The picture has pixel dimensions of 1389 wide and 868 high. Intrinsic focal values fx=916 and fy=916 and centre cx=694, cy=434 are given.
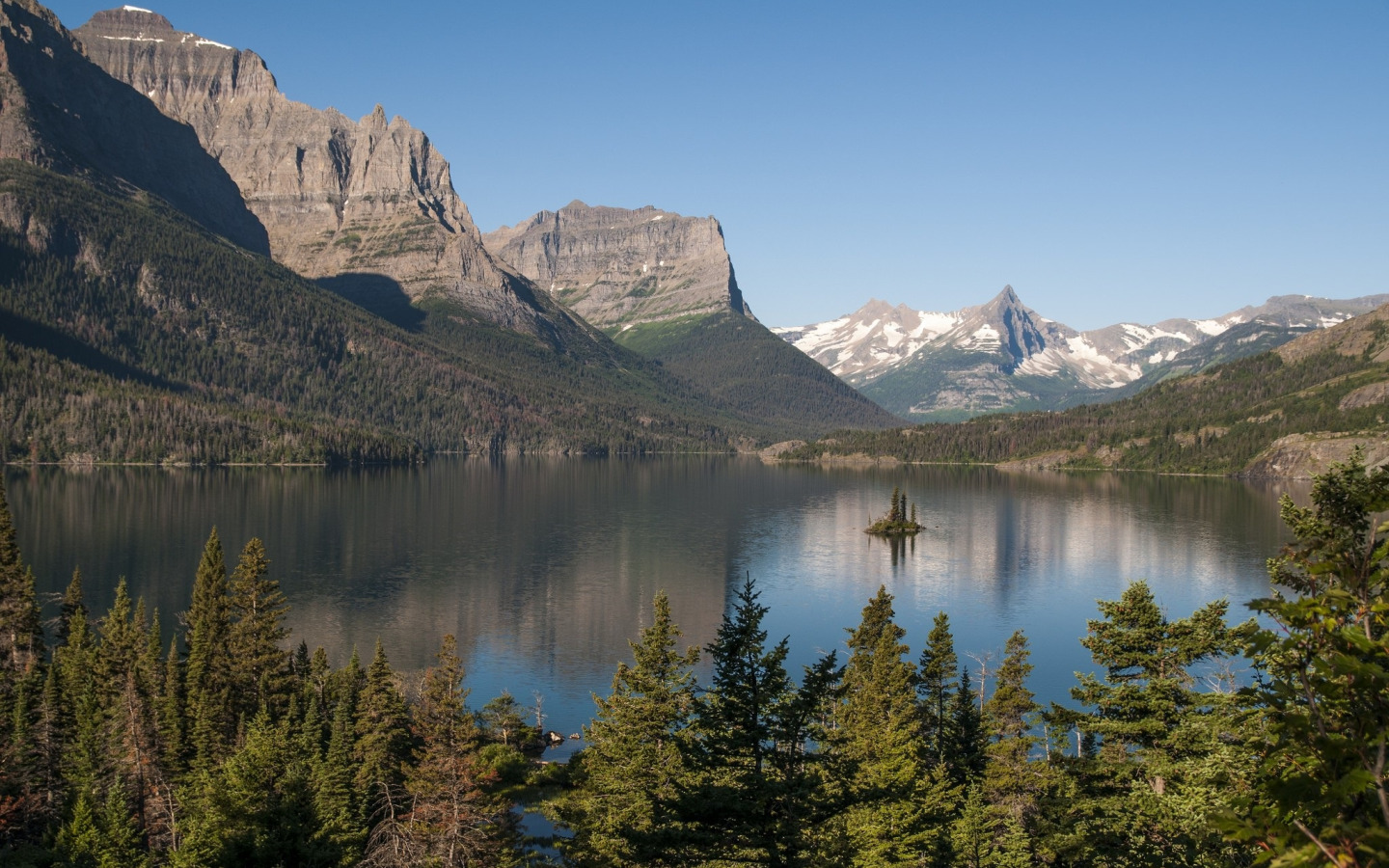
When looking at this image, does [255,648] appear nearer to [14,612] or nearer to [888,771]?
[14,612]

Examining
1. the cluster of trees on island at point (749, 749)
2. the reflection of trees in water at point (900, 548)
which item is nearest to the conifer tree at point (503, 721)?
the cluster of trees on island at point (749, 749)


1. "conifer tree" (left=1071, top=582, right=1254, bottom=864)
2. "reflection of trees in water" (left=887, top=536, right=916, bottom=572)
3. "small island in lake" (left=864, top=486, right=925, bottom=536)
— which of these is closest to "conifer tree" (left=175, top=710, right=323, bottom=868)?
"conifer tree" (left=1071, top=582, right=1254, bottom=864)

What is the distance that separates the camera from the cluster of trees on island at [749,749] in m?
9.11

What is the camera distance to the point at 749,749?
24.3 meters

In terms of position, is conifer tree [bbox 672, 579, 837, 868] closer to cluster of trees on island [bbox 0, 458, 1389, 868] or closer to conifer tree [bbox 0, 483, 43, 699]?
cluster of trees on island [bbox 0, 458, 1389, 868]

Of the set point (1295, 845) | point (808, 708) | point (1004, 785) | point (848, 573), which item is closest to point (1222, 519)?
point (848, 573)

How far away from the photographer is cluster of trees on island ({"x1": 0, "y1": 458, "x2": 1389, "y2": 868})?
359 inches

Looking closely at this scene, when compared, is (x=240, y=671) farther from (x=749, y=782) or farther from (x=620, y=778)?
(x=749, y=782)

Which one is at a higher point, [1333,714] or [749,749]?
[1333,714]

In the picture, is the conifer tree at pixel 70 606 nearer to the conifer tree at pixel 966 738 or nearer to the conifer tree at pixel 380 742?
the conifer tree at pixel 380 742

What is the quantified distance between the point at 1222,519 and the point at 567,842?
193 m

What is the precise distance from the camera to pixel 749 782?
2362 centimetres

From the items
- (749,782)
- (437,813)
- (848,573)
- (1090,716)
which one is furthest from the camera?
(848,573)

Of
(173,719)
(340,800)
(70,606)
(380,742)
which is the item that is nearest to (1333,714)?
(340,800)
